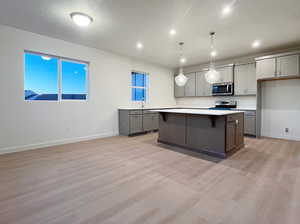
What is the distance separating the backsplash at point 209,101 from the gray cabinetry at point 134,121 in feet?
7.10

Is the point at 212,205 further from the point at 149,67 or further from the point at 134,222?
the point at 149,67

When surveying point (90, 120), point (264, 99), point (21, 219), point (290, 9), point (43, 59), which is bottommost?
point (21, 219)

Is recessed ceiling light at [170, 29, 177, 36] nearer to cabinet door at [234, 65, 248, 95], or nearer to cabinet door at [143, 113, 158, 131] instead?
cabinet door at [143, 113, 158, 131]

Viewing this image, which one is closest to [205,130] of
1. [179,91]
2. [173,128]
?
[173,128]

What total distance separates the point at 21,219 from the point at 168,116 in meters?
3.19

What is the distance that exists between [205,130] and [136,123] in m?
2.49

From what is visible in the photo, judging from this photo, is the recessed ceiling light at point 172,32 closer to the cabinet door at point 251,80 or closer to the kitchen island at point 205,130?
the kitchen island at point 205,130

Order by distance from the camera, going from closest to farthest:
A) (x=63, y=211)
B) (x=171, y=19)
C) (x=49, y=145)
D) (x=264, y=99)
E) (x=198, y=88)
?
(x=63, y=211), (x=171, y=19), (x=49, y=145), (x=264, y=99), (x=198, y=88)

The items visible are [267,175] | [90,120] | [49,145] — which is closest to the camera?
[267,175]

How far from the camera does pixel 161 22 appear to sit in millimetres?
3107

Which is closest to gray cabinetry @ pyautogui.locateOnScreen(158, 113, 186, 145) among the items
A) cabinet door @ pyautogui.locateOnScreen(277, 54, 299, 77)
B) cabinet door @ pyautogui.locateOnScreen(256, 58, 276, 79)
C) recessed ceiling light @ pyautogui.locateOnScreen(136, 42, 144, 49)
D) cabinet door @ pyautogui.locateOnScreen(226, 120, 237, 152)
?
cabinet door @ pyautogui.locateOnScreen(226, 120, 237, 152)

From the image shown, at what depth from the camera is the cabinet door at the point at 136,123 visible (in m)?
5.08

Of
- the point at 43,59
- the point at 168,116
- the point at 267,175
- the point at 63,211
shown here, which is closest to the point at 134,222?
the point at 63,211

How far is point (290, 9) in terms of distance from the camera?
2.65m
